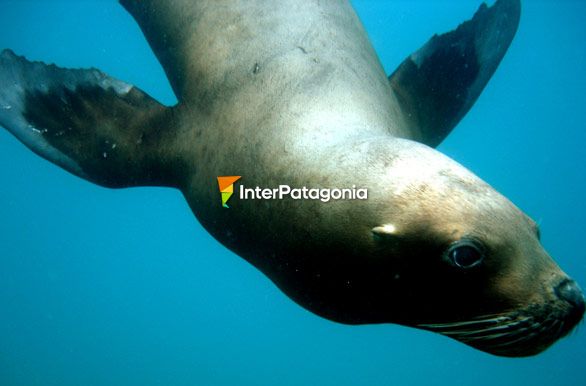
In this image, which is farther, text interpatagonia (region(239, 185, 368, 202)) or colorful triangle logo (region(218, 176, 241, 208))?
colorful triangle logo (region(218, 176, 241, 208))

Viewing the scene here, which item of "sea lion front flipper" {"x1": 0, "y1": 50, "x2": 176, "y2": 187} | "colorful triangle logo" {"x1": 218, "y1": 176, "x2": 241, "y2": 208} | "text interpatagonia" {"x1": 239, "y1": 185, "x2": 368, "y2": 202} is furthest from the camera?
"sea lion front flipper" {"x1": 0, "y1": 50, "x2": 176, "y2": 187}

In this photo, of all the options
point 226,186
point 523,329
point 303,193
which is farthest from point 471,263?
point 226,186

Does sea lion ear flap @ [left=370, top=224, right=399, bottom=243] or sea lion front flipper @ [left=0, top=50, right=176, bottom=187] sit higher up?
sea lion front flipper @ [left=0, top=50, right=176, bottom=187]

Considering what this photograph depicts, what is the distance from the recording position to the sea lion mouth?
2.16 meters

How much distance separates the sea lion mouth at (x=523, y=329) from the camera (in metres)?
2.16

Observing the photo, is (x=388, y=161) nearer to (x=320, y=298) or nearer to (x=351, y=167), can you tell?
(x=351, y=167)

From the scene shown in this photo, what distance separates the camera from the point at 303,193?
2658mm

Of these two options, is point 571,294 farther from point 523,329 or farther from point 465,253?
point 465,253

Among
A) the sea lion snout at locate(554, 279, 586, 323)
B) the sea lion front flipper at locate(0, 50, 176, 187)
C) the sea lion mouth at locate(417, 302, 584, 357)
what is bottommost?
the sea lion mouth at locate(417, 302, 584, 357)

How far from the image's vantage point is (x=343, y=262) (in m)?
2.54

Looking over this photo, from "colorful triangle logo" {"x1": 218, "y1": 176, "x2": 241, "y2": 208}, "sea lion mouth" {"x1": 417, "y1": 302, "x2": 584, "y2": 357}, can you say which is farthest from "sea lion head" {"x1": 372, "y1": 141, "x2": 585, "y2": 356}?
"colorful triangle logo" {"x1": 218, "y1": 176, "x2": 241, "y2": 208}

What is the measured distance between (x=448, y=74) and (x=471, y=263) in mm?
3052

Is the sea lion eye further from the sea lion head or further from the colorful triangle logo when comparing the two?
the colorful triangle logo

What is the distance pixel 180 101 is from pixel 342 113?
1586mm
